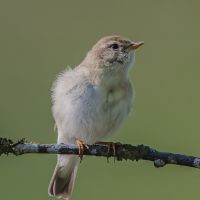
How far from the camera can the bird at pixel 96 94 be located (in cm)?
634

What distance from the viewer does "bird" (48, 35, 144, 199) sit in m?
6.34

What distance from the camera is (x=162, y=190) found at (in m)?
6.92

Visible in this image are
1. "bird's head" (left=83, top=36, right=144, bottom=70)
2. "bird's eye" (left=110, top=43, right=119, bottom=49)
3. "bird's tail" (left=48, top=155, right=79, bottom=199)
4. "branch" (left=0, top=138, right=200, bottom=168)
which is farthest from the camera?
"bird's tail" (left=48, top=155, right=79, bottom=199)

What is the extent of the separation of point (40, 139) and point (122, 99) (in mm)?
1225

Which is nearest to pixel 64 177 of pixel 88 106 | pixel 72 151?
pixel 88 106

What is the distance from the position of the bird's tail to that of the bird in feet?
1.77

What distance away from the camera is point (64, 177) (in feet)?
24.2

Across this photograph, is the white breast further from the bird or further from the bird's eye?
the bird's eye

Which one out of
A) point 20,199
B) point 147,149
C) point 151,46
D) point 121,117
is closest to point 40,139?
point 20,199

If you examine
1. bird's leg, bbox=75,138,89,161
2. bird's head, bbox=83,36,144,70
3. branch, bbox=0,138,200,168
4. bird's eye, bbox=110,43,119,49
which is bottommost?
branch, bbox=0,138,200,168

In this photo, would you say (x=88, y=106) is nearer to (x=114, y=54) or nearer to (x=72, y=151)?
(x=114, y=54)

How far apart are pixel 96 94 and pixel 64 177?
4.30ft

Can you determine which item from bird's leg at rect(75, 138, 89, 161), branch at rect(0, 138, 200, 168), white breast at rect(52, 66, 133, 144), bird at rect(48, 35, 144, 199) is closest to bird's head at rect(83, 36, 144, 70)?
bird at rect(48, 35, 144, 199)

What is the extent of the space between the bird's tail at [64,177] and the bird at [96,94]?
21.2 inches
